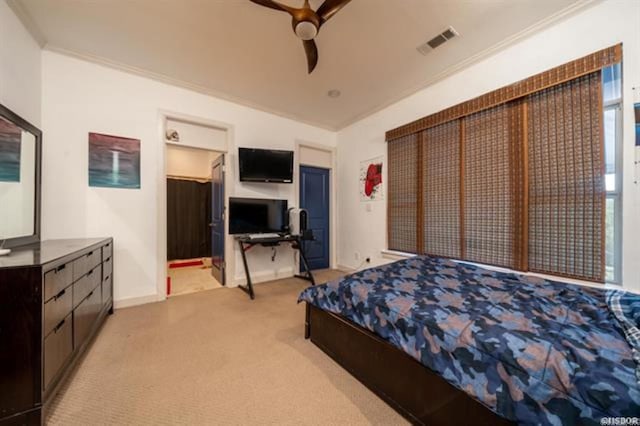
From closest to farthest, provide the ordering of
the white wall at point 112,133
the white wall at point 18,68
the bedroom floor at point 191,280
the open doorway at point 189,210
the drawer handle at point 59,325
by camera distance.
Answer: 1. the drawer handle at point 59,325
2. the white wall at point 18,68
3. the white wall at point 112,133
4. the bedroom floor at point 191,280
5. the open doorway at point 189,210

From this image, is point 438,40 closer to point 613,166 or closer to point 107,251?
point 613,166

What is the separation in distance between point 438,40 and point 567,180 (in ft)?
5.90

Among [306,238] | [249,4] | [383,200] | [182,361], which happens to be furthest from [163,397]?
[383,200]

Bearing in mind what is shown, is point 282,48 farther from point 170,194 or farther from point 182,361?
point 170,194

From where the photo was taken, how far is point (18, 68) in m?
2.03

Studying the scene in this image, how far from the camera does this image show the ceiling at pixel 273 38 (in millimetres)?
1972

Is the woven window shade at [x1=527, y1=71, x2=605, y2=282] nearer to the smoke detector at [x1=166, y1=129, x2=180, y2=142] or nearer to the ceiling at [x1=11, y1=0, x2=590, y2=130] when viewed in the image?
the ceiling at [x1=11, y1=0, x2=590, y2=130]

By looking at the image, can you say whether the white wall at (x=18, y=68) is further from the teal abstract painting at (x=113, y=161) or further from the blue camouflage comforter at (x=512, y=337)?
the blue camouflage comforter at (x=512, y=337)

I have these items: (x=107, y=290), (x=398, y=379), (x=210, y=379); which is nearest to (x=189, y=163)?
(x=107, y=290)

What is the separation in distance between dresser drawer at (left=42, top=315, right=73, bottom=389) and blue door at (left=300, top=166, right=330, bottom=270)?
3.12 meters

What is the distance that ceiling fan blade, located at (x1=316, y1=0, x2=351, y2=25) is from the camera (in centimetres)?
163

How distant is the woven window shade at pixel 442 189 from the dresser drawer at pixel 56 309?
11.4ft

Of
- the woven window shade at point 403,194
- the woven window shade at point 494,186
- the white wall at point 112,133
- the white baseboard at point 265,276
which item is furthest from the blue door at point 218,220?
the woven window shade at point 494,186

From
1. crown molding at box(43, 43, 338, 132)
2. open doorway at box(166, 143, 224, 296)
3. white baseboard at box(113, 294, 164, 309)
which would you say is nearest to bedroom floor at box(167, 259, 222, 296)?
open doorway at box(166, 143, 224, 296)
